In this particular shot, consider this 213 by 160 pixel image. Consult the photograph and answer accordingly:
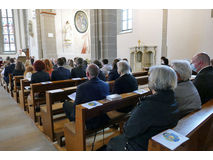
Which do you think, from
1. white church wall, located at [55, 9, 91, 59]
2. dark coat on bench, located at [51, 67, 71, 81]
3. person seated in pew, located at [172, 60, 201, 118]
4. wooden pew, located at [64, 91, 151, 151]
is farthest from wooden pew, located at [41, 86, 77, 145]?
white church wall, located at [55, 9, 91, 59]

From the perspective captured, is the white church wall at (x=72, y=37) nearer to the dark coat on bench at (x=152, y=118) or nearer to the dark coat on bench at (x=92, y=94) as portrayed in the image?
the dark coat on bench at (x=92, y=94)

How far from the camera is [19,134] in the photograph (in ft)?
10.4

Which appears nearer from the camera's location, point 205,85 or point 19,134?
point 205,85

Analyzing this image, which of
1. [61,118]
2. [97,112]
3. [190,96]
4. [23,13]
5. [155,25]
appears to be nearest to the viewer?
[190,96]

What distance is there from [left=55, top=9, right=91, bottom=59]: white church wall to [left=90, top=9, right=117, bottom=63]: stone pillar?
707 cm

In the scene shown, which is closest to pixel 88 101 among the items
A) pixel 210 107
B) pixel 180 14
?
pixel 210 107

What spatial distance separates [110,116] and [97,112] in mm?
632

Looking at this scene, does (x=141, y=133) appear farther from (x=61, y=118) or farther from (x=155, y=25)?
(x=155, y=25)

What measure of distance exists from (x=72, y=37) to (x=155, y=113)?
14.0 meters

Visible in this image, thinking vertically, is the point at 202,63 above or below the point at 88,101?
above

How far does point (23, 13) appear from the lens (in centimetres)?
1555

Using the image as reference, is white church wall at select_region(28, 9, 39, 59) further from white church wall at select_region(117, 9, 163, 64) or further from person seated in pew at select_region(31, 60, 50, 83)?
person seated in pew at select_region(31, 60, 50, 83)

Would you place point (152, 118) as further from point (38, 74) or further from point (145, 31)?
point (145, 31)

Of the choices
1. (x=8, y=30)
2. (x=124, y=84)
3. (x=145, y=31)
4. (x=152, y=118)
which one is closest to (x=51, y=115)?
(x=124, y=84)
